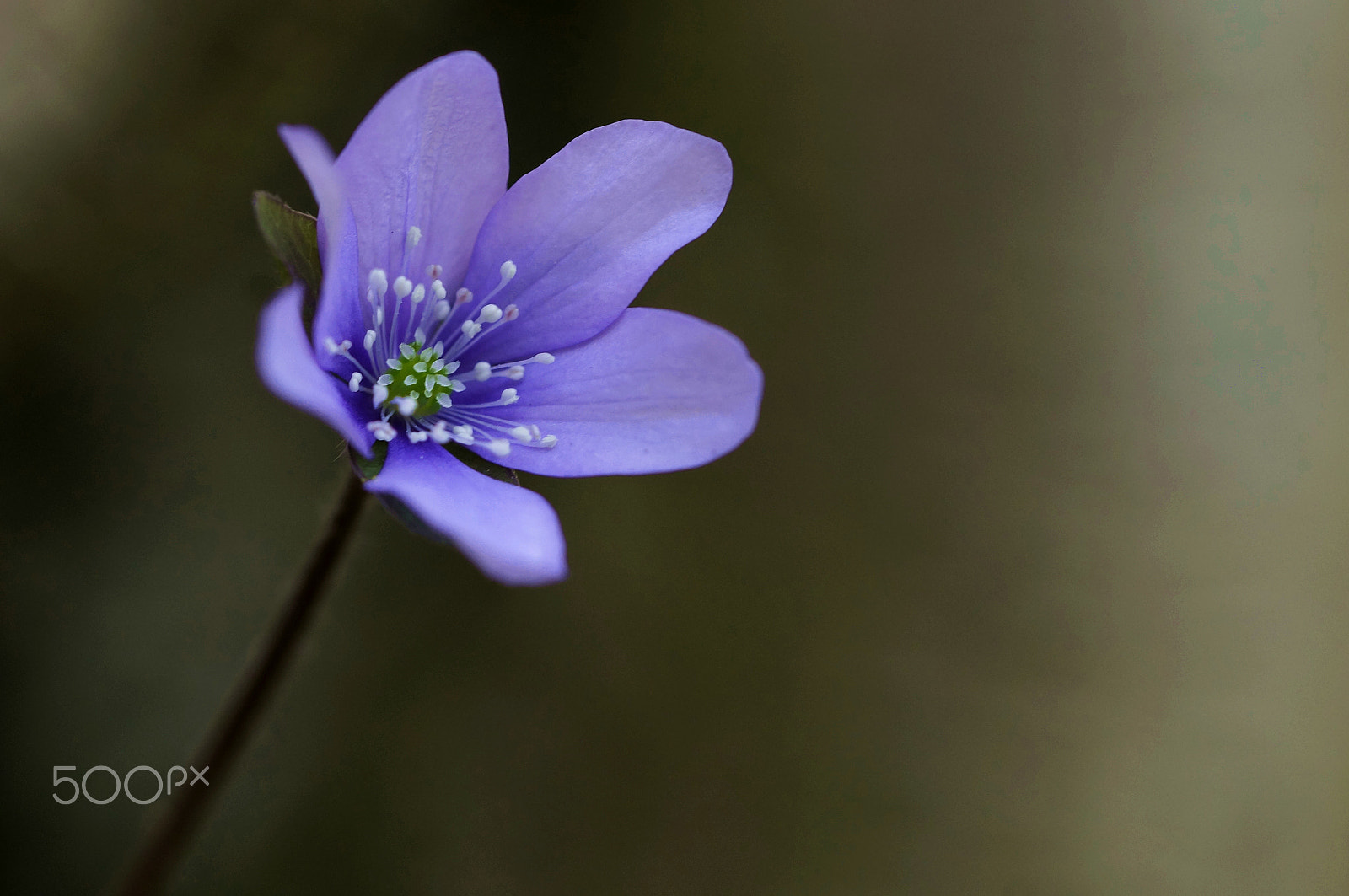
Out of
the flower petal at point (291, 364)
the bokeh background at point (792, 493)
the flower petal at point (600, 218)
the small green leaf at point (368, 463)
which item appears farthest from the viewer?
the bokeh background at point (792, 493)

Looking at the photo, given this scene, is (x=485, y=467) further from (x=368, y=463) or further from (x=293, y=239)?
(x=293, y=239)

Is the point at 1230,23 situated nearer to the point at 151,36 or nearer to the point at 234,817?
the point at 151,36

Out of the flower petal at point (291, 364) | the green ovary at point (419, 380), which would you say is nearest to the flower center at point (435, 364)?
the green ovary at point (419, 380)

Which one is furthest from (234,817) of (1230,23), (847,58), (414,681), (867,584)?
(1230,23)

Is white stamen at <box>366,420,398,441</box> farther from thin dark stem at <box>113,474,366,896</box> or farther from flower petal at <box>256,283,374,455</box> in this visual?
flower petal at <box>256,283,374,455</box>

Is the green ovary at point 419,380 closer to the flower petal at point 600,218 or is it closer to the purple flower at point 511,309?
the purple flower at point 511,309
